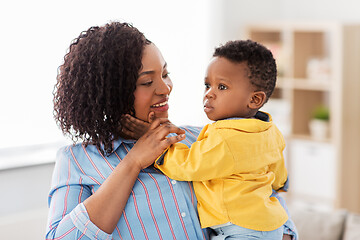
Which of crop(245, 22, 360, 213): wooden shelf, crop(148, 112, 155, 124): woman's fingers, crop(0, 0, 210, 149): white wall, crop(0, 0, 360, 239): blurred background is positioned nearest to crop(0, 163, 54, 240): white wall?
crop(0, 0, 360, 239): blurred background

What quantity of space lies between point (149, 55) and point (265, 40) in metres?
3.18

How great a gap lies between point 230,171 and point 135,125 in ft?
1.03

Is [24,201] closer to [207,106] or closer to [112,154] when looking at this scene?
[112,154]

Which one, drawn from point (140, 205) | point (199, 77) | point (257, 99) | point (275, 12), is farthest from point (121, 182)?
point (275, 12)

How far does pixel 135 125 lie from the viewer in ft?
4.71

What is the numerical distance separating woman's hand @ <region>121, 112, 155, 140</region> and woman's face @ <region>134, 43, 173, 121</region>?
0.05ft

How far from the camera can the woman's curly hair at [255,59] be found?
1389 millimetres

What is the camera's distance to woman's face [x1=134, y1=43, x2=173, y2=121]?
1409 mm

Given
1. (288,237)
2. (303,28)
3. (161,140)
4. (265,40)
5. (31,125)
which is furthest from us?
(265,40)

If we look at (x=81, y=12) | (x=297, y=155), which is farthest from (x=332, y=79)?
(x=81, y=12)

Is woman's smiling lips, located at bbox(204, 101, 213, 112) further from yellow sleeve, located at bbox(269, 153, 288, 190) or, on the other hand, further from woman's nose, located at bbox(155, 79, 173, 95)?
yellow sleeve, located at bbox(269, 153, 288, 190)

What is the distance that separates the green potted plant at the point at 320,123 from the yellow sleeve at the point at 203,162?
115 inches

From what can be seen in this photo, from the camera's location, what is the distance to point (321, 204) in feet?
13.5

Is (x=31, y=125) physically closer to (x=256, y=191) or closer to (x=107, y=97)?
(x=107, y=97)
